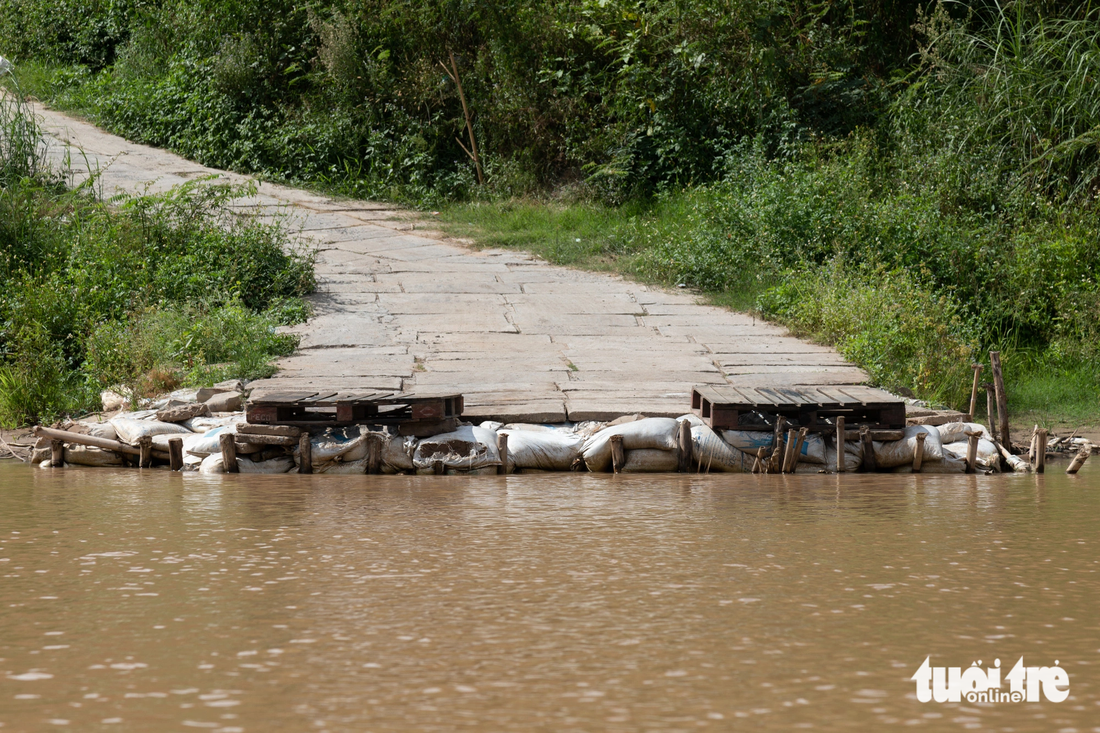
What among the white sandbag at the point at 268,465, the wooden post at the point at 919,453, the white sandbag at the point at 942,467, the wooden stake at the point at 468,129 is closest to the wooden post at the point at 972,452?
the white sandbag at the point at 942,467

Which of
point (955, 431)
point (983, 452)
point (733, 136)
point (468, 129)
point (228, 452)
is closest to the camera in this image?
point (228, 452)

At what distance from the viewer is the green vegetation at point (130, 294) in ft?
22.9

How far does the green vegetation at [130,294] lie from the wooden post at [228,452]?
117 centimetres

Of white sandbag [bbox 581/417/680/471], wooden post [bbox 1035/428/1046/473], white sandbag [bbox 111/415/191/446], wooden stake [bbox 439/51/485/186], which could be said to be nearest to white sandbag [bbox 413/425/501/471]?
white sandbag [bbox 581/417/680/471]

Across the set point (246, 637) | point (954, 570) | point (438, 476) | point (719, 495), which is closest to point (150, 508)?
point (438, 476)

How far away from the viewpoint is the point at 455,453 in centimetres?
558

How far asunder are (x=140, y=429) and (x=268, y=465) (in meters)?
0.78

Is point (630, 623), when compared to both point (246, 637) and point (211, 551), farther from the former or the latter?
point (211, 551)

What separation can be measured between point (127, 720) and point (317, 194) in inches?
417

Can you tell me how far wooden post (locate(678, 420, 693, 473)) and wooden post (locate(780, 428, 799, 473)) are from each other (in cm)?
47

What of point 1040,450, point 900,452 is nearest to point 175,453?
point 900,452

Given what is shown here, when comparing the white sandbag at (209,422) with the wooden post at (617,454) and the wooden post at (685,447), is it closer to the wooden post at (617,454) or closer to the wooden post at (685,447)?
the wooden post at (617,454)

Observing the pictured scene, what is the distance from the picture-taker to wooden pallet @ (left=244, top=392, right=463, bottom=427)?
5621 mm

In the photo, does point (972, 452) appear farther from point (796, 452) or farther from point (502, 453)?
point (502, 453)
